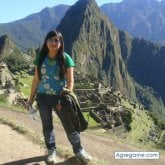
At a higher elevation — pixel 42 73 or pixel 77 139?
pixel 42 73

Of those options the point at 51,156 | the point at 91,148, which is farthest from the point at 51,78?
the point at 91,148

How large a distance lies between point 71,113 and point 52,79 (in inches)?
25.0

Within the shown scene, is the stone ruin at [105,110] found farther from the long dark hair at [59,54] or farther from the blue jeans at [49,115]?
the long dark hair at [59,54]

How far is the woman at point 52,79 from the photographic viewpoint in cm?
732

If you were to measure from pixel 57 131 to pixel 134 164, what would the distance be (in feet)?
10.6

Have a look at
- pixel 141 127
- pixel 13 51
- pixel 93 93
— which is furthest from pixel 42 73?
pixel 13 51

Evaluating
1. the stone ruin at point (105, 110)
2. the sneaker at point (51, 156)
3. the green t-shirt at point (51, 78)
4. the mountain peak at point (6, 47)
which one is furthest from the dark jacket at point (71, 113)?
the mountain peak at point (6, 47)

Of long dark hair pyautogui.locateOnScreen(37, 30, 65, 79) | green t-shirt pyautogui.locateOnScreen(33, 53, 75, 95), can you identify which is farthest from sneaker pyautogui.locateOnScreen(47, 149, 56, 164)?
long dark hair pyautogui.locateOnScreen(37, 30, 65, 79)

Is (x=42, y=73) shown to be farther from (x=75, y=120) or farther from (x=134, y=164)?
(x=134, y=164)

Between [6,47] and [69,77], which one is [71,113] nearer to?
[69,77]

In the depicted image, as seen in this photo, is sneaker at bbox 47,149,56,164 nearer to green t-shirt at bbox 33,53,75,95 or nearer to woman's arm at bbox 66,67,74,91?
green t-shirt at bbox 33,53,75,95

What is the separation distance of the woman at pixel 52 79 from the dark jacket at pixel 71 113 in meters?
0.07

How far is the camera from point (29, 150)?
8555mm

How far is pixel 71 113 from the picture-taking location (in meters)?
7.39
